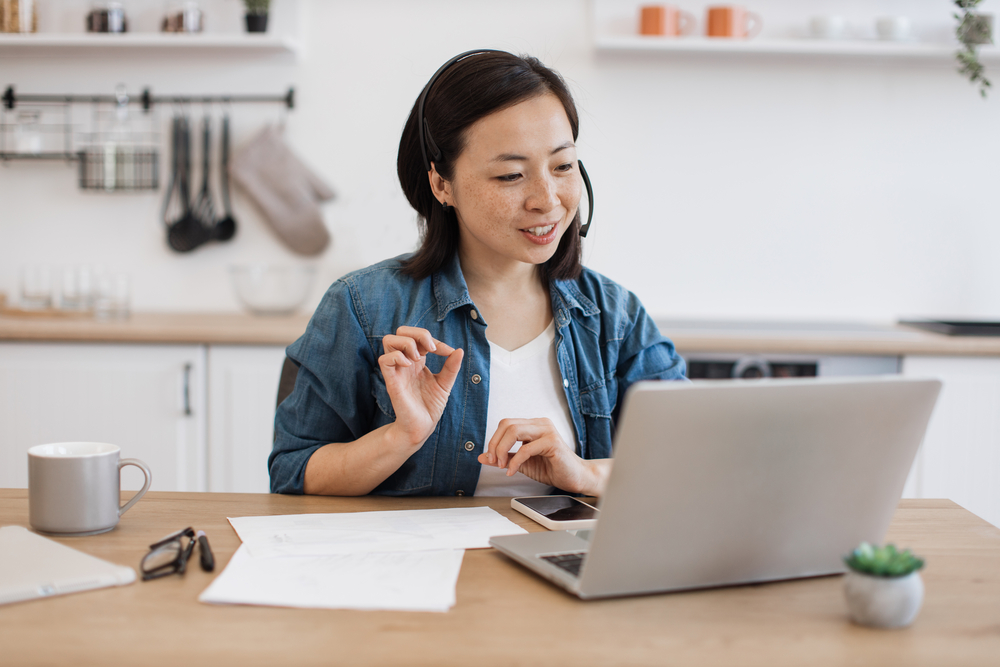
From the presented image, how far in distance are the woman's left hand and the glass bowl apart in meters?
1.65

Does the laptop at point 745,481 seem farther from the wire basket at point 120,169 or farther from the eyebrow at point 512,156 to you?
the wire basket at point 120,169

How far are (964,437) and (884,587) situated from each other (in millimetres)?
1879

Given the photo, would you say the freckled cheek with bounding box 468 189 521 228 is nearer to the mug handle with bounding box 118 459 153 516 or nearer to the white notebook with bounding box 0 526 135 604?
the mug handle with bounding box 118 459 153 516

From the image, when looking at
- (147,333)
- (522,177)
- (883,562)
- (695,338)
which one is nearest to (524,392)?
(522,177)

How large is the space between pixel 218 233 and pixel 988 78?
2562 mm

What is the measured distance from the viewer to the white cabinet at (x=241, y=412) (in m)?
2.41

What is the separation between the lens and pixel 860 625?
76 cm

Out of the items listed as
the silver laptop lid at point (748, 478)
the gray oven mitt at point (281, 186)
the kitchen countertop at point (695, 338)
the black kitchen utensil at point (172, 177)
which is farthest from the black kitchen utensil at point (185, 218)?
the silver laptop lid at point (748, 478)

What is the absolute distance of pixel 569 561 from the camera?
871 millimetres

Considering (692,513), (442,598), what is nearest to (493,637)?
(442,598)

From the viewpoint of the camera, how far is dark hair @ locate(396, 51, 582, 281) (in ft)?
4.53

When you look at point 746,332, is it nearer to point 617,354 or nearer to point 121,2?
point 617,354

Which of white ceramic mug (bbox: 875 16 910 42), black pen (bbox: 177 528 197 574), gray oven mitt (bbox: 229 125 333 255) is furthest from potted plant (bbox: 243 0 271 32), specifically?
black pen (bbox: 177 528 197 574)

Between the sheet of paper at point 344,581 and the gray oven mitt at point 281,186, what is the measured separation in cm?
212
